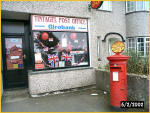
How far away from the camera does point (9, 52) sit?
19.0 ft

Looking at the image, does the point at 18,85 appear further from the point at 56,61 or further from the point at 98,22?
the point at 98,22

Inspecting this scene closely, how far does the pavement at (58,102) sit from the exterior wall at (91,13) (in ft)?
6.10

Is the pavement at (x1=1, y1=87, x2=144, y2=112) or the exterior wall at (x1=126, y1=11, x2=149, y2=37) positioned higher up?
the exterior wall at (x1=126, y1=11, x2=149, y2=37)

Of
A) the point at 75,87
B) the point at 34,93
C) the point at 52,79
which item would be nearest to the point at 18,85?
the point at 34,93

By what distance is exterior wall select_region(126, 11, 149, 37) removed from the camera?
861 centimetres

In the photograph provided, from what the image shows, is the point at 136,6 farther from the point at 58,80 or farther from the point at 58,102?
the point at 58,102

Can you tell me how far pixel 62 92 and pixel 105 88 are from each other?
1.76 m

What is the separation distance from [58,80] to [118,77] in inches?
105

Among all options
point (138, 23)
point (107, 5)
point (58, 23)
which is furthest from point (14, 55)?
point (138, 23)

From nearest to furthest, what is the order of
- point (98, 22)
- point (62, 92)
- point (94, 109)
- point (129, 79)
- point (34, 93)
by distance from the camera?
1. point (94, 109)
2. point (129, 79)
3. point (34, 93)
4. point (62, 92)
5. point (98, 22)

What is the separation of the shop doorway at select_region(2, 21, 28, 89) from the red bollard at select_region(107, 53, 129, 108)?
410cm

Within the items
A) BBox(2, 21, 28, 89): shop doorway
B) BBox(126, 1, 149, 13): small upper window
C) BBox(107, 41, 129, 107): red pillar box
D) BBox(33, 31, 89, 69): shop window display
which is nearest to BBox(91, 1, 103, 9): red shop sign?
BBox(33, 31, 89, 69): shop window display
